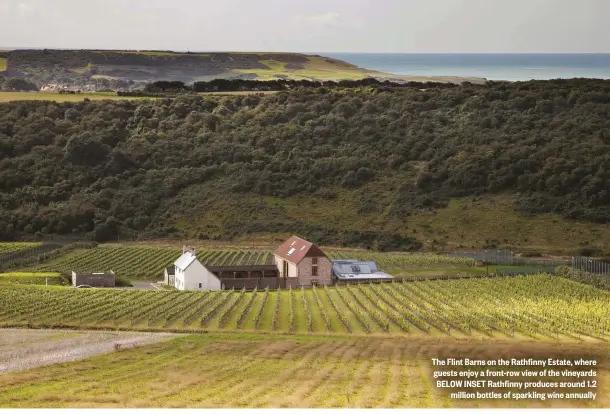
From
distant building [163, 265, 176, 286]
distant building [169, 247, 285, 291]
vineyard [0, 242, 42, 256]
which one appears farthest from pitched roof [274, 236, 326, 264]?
vineyard [0, 242, 42, 256]

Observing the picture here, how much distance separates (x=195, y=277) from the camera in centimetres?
3662

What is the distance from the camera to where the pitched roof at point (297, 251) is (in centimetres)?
3831

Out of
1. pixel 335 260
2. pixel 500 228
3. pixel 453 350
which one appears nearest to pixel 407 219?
pixel 500 228

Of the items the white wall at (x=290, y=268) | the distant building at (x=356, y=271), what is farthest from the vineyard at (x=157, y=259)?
the white wall at (x=290, y=268)

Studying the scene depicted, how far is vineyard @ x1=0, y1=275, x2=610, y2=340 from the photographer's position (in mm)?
26078

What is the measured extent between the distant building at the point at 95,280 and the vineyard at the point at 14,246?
33.0 ft

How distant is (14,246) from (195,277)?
1590 centimetres

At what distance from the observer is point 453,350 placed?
17.8 meters

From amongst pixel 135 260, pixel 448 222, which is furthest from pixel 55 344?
pixel 448 222

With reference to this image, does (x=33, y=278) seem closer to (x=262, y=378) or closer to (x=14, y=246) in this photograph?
(x=14, y=246)

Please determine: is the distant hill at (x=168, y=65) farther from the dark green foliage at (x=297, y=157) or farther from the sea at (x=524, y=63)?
the sea at (x=524, y=63)

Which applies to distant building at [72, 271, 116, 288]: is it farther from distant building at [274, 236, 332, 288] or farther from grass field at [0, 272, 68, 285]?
distant building at [274, 236, 332, 288]

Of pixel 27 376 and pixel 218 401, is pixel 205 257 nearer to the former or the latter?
pixel 27 376

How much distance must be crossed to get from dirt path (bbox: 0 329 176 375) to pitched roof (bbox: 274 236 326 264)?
13.9 meters
